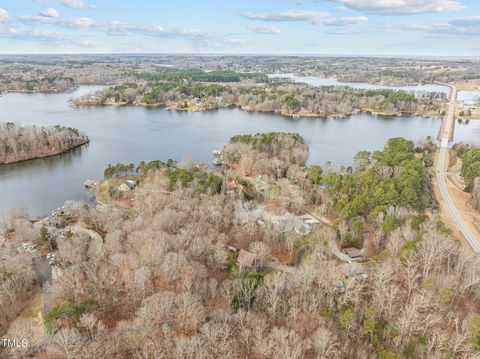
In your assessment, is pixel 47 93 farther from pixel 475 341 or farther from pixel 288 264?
pixel 475 341

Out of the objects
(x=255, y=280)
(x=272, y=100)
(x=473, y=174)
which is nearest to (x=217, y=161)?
(x=255, y=280)

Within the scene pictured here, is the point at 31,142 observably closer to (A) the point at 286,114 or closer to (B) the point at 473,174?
(A) the point at 286,114

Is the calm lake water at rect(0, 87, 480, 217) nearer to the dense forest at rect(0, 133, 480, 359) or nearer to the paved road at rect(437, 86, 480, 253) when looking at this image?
the paved road at rect(437, 86, 480, 253)

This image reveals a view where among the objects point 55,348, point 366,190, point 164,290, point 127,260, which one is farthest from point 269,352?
point 366,190

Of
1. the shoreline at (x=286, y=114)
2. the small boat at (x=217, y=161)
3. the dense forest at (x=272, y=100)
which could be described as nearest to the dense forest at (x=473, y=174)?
the small boat at (x=217, y=161)

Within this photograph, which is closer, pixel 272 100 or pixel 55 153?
pixel 55 153
